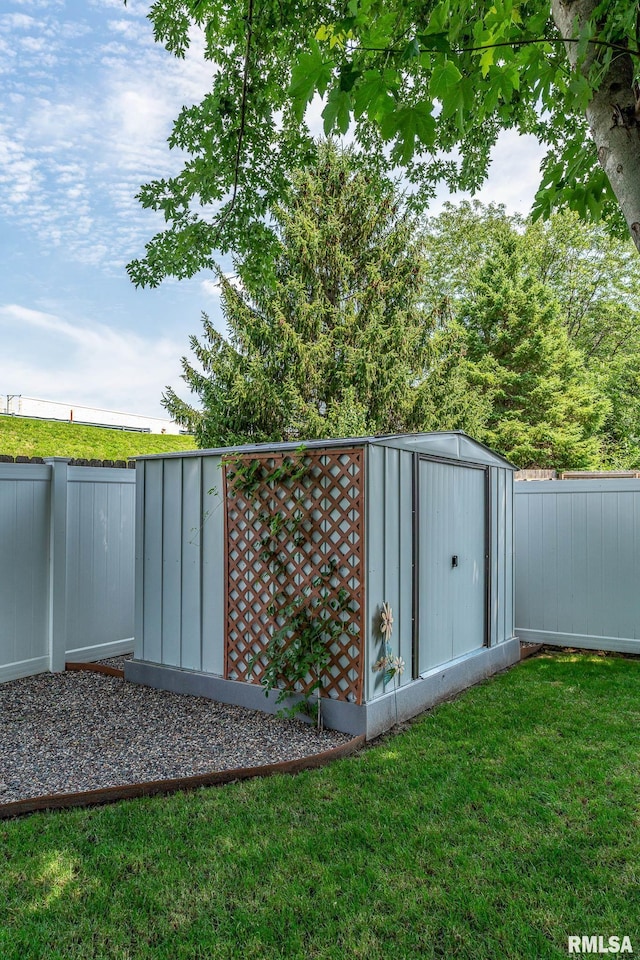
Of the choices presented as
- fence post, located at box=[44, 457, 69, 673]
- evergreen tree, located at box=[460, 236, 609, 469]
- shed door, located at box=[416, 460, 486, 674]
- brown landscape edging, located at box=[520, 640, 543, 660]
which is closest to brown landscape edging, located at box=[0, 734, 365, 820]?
shed door, located at box=[416, 460, 486, 674]

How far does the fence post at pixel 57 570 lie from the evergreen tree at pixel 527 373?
1088 cm

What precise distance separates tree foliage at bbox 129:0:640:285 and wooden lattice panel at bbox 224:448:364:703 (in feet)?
6.37

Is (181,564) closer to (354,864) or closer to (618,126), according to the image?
(354,864)

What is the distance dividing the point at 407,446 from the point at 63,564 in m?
3.22

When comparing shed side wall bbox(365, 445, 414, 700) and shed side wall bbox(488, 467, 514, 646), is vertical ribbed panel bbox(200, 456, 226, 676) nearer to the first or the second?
shed side wall bbox(365, 445, 414, 700)

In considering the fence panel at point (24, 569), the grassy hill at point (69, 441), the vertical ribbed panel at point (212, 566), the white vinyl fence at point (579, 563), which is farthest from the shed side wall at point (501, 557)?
the grassy hill at point (69, 441)

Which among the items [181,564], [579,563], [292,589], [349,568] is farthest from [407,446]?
[579,563]

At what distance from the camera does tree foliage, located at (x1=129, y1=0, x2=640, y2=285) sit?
1.46m

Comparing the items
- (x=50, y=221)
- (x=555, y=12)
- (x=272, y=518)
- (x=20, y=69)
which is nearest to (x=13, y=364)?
(x=50, y=221)

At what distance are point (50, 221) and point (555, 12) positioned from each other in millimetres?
10187

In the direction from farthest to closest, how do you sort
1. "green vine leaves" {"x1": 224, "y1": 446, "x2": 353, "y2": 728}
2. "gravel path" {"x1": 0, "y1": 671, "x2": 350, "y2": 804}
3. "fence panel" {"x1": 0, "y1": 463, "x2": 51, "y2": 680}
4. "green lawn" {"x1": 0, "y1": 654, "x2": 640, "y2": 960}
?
"fence panel" {"x1": 0, "y1": 463, "x2": 51, "y2": 680}, "green vine leaves" {"x1": 224, "y1": 446, "x2": 353, "y2": 728}, "gravel path" {"x1": 0, "y1": 671, "x2": 350, "y2": 804}, "green lawn" {"x1": 0, "y1": 654, "x2": 640, "y2": 960}

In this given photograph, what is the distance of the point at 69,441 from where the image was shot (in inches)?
496

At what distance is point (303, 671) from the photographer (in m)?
3.82

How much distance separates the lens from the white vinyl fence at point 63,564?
16.0 ft
